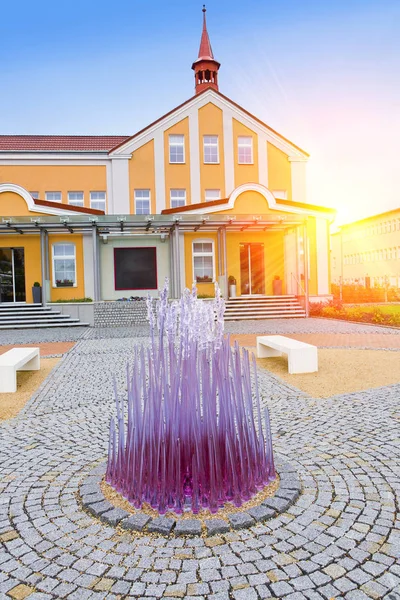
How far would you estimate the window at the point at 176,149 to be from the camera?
2855 centimetres

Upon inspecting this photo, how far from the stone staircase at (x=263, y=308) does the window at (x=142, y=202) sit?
9.96 metres

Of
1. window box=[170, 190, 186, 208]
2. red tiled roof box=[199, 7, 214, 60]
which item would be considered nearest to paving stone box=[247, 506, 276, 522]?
window box=[170, 190, 186, 208]

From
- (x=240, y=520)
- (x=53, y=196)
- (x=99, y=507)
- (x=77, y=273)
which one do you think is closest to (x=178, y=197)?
(x=53, y=196)

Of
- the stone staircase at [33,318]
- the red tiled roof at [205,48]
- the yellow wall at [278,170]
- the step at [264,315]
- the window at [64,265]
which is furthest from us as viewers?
the red tiled roof at [205,48]

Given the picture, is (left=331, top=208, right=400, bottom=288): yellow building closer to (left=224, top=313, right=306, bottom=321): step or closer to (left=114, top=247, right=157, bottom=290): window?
(left=114, top=247, right=157, bottom=290): window

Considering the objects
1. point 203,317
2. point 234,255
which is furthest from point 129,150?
point 203,317

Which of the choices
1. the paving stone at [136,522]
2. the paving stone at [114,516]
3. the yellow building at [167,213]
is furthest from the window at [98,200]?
the paving stone at [136,522]

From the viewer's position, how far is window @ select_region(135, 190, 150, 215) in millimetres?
28188

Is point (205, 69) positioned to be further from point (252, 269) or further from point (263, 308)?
point (263, 308)

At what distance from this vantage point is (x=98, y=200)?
28.7 m

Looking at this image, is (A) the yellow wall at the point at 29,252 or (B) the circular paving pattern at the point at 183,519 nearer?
(B) the circular paving pattern at the point at 183,519

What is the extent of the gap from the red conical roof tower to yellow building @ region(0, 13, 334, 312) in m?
7.39

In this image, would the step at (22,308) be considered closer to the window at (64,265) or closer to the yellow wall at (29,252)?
the yellow wall at (29,252)

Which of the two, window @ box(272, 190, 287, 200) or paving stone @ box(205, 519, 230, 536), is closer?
paving stone @ box(205, 519, 230, 536)
